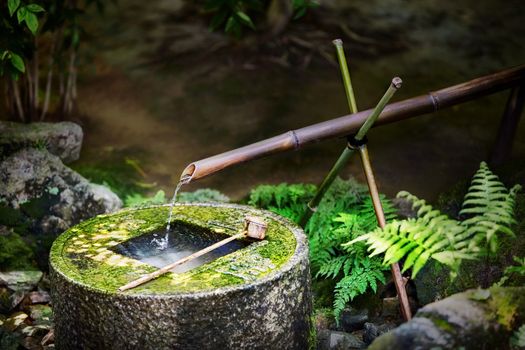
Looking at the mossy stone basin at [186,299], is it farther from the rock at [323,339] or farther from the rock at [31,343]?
the rock at [31,343]

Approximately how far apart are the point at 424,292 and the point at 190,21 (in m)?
8.34

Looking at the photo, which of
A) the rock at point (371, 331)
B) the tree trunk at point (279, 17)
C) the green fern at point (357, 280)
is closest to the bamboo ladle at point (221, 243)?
the green fern at point (357, 280)

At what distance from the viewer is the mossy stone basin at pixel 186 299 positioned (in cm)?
384

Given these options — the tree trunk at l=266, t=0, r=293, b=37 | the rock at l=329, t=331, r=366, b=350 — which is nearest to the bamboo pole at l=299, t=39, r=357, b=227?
the rock at l=329, t=331, r=366, b=350

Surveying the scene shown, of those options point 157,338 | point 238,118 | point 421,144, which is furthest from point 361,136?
point 238,118

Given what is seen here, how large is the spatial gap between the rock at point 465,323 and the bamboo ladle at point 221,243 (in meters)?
1.38

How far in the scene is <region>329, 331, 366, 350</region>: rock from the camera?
4866 millimetres

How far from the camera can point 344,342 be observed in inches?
192

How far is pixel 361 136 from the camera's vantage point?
201 inches

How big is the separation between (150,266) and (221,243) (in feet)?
1.61

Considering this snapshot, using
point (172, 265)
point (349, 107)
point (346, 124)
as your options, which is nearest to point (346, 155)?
point (346, 124)

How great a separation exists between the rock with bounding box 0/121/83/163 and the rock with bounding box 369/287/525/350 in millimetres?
4626

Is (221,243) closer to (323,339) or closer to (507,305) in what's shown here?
(323,339)

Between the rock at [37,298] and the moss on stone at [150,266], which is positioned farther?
the rock at [37,298]
